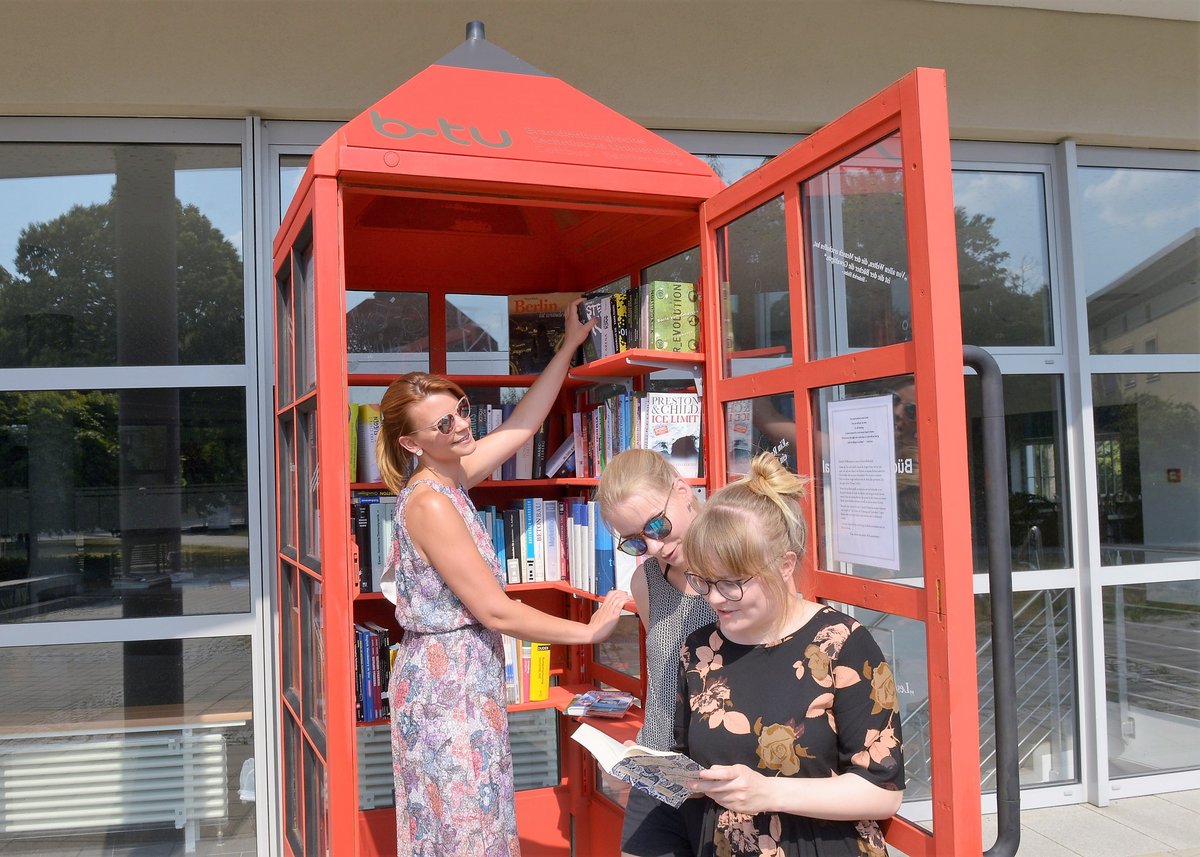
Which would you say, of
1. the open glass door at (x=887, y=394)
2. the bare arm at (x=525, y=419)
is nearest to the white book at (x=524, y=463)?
the bare arm at (x=525, y=419)

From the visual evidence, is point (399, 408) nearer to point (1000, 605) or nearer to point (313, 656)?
point (313, 656)

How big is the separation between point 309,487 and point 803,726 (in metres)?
1.70

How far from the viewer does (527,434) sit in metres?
2.95

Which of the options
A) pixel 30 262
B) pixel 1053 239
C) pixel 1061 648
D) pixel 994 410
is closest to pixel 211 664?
pixel 30 262

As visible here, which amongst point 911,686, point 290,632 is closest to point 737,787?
point 911,686

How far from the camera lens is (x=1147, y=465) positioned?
4.77 meters

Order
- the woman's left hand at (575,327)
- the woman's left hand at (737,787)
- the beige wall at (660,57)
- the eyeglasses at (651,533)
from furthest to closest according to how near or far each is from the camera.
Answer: the beige wall at (660,57)
the woman's left hand at (575,327)
the eyeglasses at (651,533)
the woman's left hand at (737,787)

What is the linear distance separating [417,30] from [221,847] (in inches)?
138

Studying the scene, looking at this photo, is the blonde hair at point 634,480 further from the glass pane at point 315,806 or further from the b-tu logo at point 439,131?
the glass pane at point 315,806

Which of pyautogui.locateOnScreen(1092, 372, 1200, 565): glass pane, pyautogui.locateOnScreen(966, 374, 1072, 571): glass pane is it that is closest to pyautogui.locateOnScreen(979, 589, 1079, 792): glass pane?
pyautogui.locateOnScreen(966, 374, 1072, 571): glass pane

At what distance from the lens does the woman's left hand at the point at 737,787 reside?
1555 mm

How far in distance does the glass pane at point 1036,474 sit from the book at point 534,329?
7.79 ft

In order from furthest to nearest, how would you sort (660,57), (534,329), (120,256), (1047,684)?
1. (1047,684)
2. (660,57)
3. (120,256)
4. (534,329)

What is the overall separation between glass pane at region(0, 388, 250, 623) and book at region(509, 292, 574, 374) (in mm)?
1271
